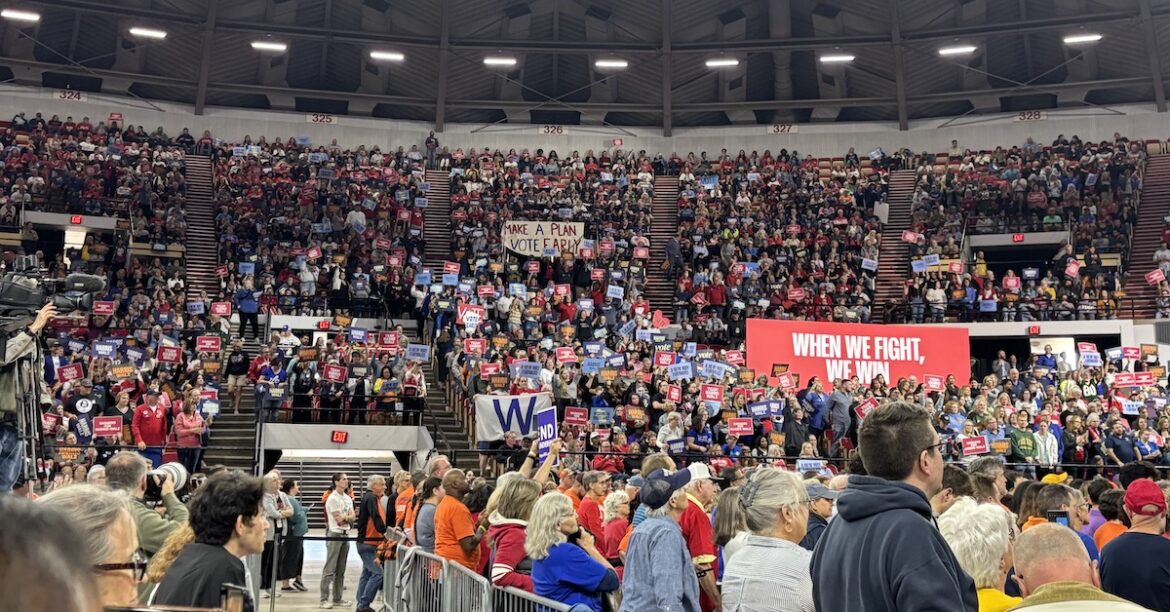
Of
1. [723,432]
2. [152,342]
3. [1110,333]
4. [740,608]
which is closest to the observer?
[740,608]

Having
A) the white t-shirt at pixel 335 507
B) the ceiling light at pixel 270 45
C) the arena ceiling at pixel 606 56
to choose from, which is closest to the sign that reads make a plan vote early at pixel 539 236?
the arena ceiling at pixel 606 56

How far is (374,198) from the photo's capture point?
3061 centimetres

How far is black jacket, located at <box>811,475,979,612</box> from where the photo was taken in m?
2.96

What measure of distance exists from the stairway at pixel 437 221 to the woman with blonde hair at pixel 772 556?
86.3 ft

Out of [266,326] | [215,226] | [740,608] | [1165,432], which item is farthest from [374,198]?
[740,608]

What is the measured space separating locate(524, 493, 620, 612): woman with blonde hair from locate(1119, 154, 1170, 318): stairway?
2425cm

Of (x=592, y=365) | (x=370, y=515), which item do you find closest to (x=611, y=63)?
(x=592, y=365)

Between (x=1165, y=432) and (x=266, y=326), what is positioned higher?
(x=266, y=326)

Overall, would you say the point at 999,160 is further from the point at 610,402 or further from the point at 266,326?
the point at 266,326

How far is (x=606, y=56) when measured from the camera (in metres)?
34.2

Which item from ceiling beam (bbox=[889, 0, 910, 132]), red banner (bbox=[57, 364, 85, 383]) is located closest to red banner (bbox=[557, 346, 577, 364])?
red banner (bbox=[57, 364, 85, 383])

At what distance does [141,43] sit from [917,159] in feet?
79.4

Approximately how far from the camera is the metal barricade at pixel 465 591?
6074 millimetres

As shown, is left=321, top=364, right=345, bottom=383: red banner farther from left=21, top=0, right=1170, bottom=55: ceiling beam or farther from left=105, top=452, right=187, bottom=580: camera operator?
left=21, top=0, right=1170, bottom=55: ceiling beam
